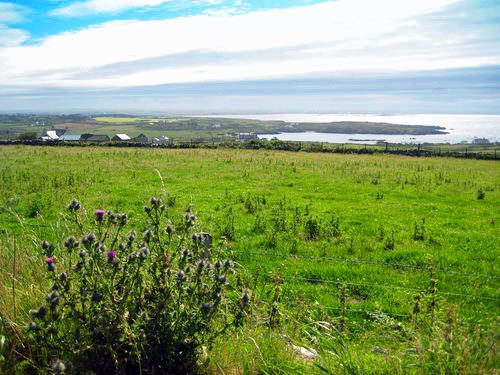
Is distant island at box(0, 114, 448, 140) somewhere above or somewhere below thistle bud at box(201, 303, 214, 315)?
above

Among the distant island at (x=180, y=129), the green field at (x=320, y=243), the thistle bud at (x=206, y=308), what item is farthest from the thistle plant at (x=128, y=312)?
the distant island at (x=180, y=129)

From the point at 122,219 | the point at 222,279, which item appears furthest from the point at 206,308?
the point at 122,219

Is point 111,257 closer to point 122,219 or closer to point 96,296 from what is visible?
point 96,296

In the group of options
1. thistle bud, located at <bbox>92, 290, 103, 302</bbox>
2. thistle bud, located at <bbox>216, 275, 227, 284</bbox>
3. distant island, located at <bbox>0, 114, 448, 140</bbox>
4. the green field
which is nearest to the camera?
thistle bud, located at <bbox>92, 290, 103, 302</bbox>

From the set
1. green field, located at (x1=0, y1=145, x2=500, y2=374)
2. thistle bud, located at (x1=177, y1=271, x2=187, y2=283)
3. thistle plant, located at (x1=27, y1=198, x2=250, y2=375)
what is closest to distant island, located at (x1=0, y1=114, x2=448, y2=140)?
green field, located at (x1=0, y1=145, x2=500, y2=374)

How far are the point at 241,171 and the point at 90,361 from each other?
70.0 feet

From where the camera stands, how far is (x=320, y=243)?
10102 millimetres

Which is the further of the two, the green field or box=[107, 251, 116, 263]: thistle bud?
the green field

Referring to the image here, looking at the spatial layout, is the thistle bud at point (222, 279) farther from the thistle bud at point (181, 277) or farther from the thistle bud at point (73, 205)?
the thistle bud at point (73, 205)

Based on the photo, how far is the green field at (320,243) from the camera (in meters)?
3.65

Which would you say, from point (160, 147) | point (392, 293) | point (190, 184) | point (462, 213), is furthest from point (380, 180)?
point (160, 147)

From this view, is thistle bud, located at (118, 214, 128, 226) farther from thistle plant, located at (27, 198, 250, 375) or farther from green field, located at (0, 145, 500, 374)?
green field, located at (0, 145, 500, 374)

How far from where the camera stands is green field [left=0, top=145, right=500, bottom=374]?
12.0 feet

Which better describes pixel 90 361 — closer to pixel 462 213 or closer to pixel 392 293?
pixel 392 293
